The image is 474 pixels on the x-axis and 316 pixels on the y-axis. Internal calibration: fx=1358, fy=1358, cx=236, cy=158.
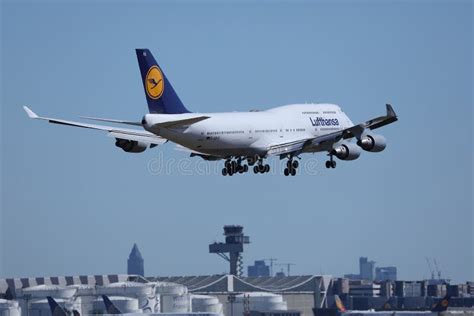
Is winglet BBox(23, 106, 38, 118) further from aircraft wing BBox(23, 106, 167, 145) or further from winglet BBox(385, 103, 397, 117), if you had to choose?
winglet BBox(385, 103, 397, 117)

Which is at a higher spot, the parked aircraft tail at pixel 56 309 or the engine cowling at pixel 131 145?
the engine cowling at pixel 131 145

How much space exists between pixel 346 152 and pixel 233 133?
9928mm

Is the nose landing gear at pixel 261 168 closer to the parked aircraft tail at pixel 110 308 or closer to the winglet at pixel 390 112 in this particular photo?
the winglet at pixel 390 112

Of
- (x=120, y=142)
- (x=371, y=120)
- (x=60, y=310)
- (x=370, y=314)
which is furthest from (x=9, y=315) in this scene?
(x=371, y=120)

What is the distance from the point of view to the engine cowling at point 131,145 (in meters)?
117

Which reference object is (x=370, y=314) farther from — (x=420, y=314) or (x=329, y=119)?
(x=329, y=119)

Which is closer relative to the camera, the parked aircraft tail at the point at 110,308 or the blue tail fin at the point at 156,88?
the blue tail fin at the point at 156,88

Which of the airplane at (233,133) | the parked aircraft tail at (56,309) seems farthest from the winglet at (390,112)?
the parked aircraft tail at (56,309)

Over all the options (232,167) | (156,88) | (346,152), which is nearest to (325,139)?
(346,152)

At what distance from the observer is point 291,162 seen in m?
119

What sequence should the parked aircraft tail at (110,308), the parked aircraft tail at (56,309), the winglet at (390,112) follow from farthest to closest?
the parked aircraft tail at (110,308) < the parked aircraft tail at (56,309) < the winglet at (390,112)

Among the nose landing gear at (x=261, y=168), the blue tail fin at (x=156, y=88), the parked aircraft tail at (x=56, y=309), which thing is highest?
the blue tail fin at (x=156, y=88)

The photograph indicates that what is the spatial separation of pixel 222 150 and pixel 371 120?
1303 cm

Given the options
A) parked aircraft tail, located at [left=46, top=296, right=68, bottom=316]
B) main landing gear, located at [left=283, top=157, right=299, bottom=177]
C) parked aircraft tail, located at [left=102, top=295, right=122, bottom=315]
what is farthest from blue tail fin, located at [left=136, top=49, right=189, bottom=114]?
parked aircraft tail, located at [left=102, top=295, right=122, bottom=315]
